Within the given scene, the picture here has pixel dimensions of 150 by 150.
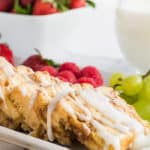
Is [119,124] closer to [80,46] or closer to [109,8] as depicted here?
[80,46]

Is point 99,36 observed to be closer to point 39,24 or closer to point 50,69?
point 39,24

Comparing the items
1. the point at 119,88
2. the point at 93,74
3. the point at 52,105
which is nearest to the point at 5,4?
the point at 93,74

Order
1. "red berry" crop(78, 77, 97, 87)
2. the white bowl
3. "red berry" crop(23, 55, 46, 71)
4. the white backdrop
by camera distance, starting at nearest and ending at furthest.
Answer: "red berry" crop(78, 77, 97, 87) → "red berry" crop(23, 55, 46, 71) → the white bowl → the white backdrop

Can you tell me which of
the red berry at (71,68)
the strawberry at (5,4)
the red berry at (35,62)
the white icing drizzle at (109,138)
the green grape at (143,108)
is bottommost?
the red berry at (35,62)

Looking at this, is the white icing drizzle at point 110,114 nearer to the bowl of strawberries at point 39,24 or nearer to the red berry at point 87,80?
the red berry at point 87,80

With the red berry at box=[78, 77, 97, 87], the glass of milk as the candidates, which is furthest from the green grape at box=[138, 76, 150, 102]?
the glass of milk

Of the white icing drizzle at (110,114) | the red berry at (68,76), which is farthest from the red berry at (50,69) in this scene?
the white icing drizzle at (110,114)

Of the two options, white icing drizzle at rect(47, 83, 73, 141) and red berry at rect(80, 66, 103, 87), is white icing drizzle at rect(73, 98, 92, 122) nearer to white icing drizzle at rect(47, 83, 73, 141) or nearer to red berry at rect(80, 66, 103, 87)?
white icing drizzle at rect(47, 83, 73, 141)
